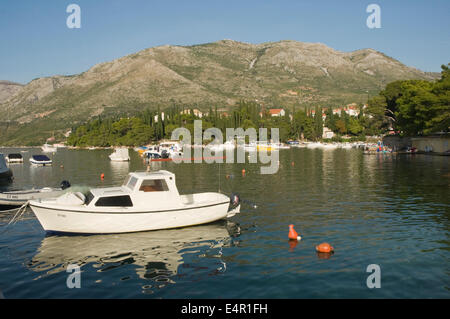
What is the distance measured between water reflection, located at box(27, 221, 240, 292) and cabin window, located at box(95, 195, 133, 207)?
194 centimetres

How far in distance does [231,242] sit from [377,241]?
8387mm

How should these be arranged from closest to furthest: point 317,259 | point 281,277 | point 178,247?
point 281,277 < point 317,259 < point 178,247

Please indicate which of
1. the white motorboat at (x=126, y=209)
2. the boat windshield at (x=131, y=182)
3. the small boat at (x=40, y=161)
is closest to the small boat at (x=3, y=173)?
the small boat at (x=40, y=161)

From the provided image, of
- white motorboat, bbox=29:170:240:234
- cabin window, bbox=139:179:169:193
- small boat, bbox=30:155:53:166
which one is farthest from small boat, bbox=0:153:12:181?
cabin window, bbox=139:179:169:193

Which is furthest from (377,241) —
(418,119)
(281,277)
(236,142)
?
(236,142)

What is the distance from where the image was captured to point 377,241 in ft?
69.9

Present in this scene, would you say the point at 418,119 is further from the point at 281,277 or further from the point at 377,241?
the point at 281,277

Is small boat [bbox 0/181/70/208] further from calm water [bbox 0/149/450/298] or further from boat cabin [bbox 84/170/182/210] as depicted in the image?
boat cabin [bbox 84/170/182/210]

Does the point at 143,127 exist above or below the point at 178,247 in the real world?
above

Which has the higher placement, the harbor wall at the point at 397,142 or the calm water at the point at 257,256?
the harbor wall at the point at 397,142

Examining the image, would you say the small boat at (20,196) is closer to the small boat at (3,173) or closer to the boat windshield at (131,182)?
the boat windshield at (131,182)

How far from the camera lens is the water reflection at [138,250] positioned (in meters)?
18.0

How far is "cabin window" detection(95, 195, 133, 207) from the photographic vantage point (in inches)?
884

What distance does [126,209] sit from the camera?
22.5 meters
